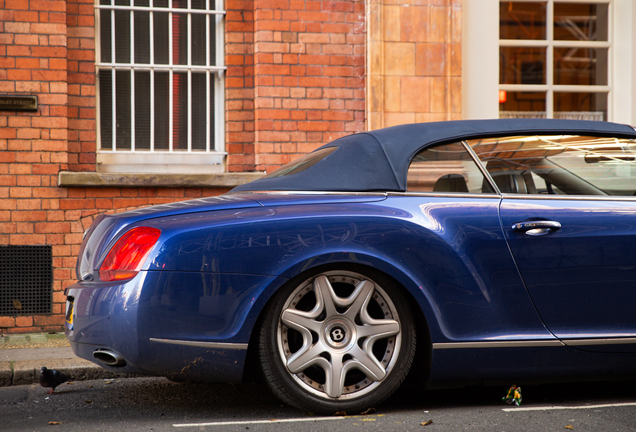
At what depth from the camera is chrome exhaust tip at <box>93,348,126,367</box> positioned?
3.04 meters

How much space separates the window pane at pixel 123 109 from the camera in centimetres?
683

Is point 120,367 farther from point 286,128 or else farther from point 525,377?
point 286,128

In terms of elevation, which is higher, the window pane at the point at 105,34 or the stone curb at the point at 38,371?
the window pane at the point at 105,34

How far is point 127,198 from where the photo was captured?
646 cm

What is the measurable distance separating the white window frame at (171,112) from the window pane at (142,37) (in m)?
0.03

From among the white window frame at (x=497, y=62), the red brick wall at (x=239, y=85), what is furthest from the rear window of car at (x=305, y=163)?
the white window frame at (x=497, y=62)

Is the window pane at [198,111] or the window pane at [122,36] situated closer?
the window pane at [122,36]

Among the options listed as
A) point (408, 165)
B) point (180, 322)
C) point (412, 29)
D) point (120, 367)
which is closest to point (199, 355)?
point (180, 322)

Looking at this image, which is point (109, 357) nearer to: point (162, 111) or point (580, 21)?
point (162, 111)

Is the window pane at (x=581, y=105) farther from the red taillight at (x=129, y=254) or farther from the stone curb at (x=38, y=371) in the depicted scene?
the red taillight at (x=129, y=254)

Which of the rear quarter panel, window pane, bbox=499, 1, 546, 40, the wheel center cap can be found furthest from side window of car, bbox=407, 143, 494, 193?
window pane, bbox=499, 1, 546, 40

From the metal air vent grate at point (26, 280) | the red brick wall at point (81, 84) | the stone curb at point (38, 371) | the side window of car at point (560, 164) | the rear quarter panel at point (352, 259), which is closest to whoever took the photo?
the rear quarter panel at point (352, 259)

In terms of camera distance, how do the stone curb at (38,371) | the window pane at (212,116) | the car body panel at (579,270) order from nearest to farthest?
the car body panel at (579,270) < the stone curb at (38,371) < the window pane at (212,116)

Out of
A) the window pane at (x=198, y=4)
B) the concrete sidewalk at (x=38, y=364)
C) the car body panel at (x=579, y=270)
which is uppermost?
the window pane at (x=198, y=4)
